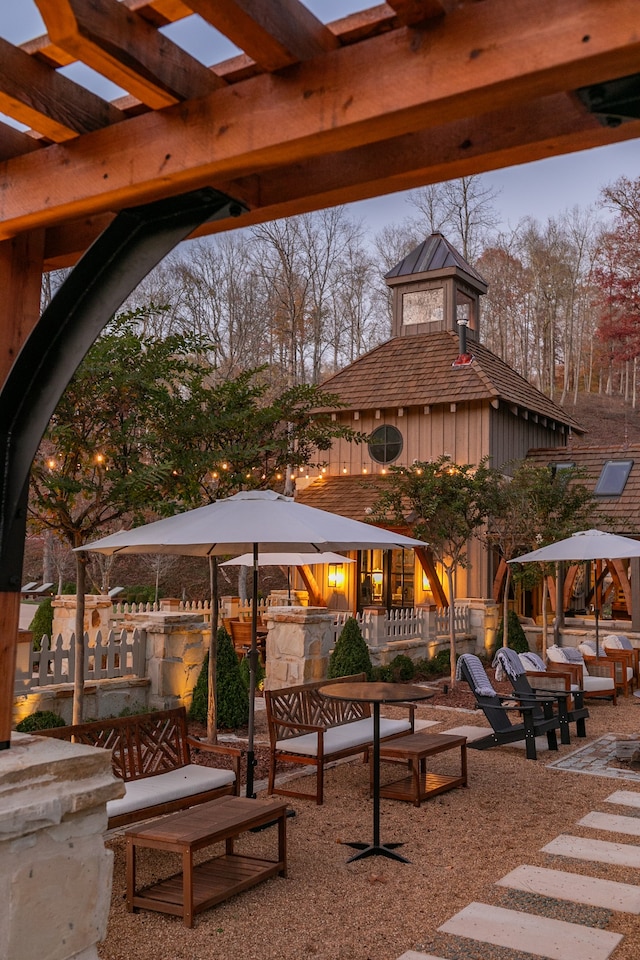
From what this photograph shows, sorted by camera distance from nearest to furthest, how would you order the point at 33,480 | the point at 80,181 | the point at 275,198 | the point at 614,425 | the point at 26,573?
the point at 80,181
the point at 275,198
the point at 33,480
the point at 26,573
the point at 614,425

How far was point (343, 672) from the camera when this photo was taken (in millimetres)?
11273

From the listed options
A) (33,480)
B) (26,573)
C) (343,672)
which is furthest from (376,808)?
(26,573)

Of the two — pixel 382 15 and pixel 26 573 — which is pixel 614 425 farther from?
pixel 382 15

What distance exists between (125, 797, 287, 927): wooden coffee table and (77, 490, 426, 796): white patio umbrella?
1319mm

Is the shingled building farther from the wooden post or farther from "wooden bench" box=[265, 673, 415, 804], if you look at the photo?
the wooden post

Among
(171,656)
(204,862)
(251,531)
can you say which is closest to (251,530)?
(251,531)

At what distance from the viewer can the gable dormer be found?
20688 millimetres

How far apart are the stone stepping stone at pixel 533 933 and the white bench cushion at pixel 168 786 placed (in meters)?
1.90

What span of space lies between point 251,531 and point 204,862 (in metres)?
2.17

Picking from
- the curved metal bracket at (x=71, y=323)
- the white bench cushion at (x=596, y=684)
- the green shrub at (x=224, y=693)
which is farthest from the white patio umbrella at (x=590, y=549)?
the curved metal bracket at (x=71, y=323)

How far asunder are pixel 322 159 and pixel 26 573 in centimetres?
3006

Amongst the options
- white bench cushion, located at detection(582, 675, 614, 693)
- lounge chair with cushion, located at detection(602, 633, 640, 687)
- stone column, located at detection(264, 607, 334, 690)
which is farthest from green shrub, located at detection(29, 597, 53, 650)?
lounge chair with cushion, located at detection(602, 633, 640, 687)

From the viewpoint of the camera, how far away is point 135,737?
18.6ft

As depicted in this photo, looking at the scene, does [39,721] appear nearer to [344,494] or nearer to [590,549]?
[590,549]
